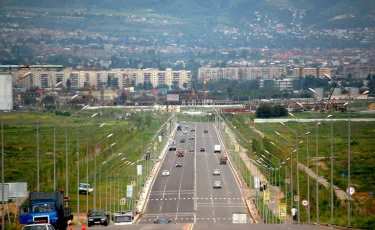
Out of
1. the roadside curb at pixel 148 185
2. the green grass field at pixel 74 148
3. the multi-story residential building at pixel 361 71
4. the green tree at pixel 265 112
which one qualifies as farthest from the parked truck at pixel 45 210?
the green tree at pixel 265 112

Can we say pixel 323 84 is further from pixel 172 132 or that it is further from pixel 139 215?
pixel 139 215

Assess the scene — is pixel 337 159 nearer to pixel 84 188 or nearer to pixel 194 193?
pixel 194 193

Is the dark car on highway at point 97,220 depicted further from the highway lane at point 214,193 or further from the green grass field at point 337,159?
the green grass field at point 337,159

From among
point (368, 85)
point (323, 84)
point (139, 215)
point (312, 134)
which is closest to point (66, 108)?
point (312, 134)

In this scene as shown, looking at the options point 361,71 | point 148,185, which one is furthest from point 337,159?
point 361,71

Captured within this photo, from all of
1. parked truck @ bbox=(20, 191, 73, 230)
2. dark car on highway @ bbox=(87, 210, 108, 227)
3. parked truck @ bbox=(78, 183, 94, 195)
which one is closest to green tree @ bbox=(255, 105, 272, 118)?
parked truck @ bbox=(78, 183, 94, 195)

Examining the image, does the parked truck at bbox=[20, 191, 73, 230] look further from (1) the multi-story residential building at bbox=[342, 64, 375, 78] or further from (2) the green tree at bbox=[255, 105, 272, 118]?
(2) the green tree at bbox=[255, 105, 272, 118]
